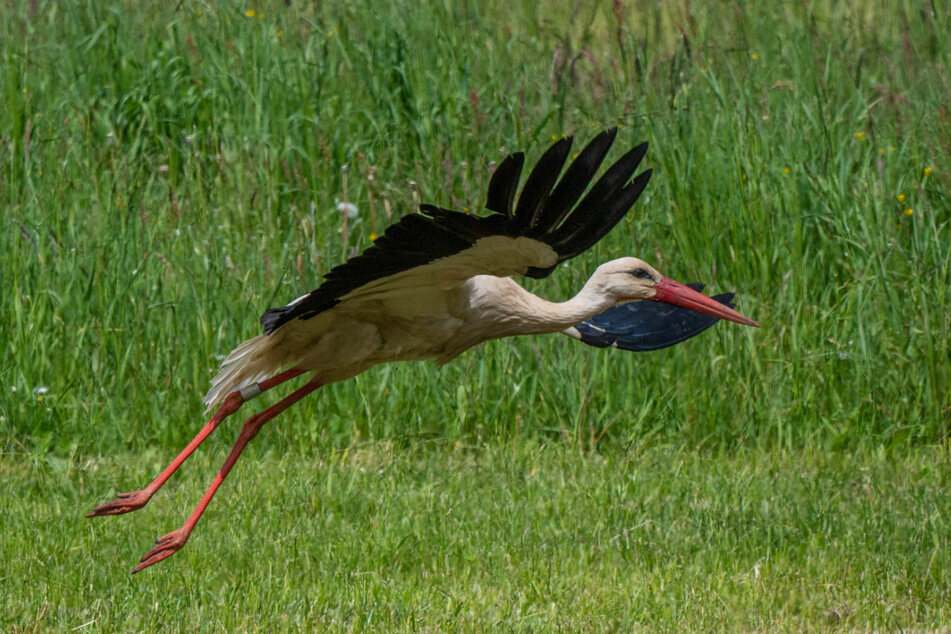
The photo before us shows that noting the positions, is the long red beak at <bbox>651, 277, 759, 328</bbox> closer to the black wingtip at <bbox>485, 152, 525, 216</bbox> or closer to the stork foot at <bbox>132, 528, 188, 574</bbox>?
the black wingtip at <bbox>485, 152, 525, 216</bbox>

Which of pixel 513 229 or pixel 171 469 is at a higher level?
pixel 513 229

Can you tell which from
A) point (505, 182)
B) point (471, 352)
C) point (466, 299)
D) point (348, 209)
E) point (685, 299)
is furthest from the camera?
point (348, 209)

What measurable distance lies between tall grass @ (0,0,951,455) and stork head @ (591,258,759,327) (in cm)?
152

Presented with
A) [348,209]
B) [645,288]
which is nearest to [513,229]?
[645,288]

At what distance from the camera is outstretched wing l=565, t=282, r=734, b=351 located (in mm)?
5453

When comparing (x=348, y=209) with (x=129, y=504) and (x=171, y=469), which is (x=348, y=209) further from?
(x=129, y=504)

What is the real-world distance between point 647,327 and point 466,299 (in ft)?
3.47

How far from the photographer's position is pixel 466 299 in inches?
191

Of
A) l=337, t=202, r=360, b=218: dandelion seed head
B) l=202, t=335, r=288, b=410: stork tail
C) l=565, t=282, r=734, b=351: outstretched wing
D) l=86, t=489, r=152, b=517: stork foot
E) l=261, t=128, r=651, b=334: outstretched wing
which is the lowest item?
l=86, t=489, r=152, b=517: stork foot

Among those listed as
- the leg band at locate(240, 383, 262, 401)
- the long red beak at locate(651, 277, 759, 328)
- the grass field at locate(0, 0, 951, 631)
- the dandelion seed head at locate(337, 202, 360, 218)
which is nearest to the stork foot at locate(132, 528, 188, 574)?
the grass field at locate(0, 0, 951, 631)

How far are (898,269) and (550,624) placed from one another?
3.27 metres

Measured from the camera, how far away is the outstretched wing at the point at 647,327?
17.9ft

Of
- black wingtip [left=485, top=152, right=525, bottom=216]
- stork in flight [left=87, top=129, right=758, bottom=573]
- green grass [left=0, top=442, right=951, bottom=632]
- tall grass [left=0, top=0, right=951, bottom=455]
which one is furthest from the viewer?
tall grass [left=0, top=0, right=951, bottom=455]

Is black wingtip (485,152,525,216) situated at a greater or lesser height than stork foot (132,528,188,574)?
greater
